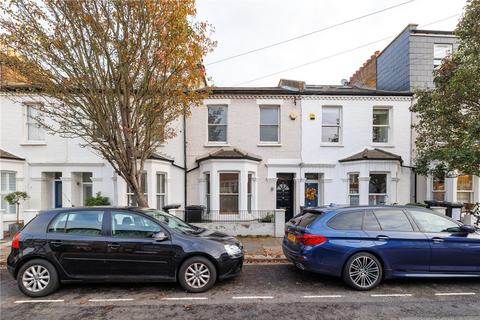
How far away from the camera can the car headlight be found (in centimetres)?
523

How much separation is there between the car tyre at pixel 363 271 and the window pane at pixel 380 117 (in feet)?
29.3

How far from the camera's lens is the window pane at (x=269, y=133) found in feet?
40.1

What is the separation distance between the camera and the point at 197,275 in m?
5.02

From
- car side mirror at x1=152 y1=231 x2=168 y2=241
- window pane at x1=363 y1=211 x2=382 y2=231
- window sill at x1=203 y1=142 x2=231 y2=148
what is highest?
window sill at x1=203 y1=142 x2=231 y2=148

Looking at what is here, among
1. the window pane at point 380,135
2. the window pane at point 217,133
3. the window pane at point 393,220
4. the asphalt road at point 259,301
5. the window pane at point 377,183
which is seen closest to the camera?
the asphalt road at point 259,301

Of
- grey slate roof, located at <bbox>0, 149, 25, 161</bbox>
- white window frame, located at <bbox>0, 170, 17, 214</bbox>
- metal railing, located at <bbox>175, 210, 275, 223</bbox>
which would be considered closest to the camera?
metal railing, located at <bbox>175, 210, 275, 223</bbox>

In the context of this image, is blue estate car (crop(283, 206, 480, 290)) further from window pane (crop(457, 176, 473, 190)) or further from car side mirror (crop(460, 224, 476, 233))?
window pane (crop(457, 176, 473, 190))

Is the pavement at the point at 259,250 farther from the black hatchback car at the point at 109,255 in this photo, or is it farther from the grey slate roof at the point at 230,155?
the grey slate roof at the point at 230,155

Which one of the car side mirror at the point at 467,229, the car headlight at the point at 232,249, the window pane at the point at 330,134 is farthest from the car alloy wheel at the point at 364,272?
the window pane at the point at 330,134

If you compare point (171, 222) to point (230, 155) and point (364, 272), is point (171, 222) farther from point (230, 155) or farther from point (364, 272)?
point (230, 155)

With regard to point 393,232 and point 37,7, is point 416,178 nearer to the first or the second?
point 393,232

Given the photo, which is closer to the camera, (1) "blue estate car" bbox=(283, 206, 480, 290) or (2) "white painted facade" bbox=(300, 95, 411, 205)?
(1) "blue estate car" bbox=(283, 206, 480, 290)

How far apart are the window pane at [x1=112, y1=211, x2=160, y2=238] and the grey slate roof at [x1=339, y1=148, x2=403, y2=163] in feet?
29.9

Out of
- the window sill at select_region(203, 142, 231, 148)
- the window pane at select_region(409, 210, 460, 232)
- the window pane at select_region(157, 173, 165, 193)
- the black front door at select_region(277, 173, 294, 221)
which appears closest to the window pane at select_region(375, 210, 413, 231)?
the window pane at select_region(409, 210, 460, 232)
